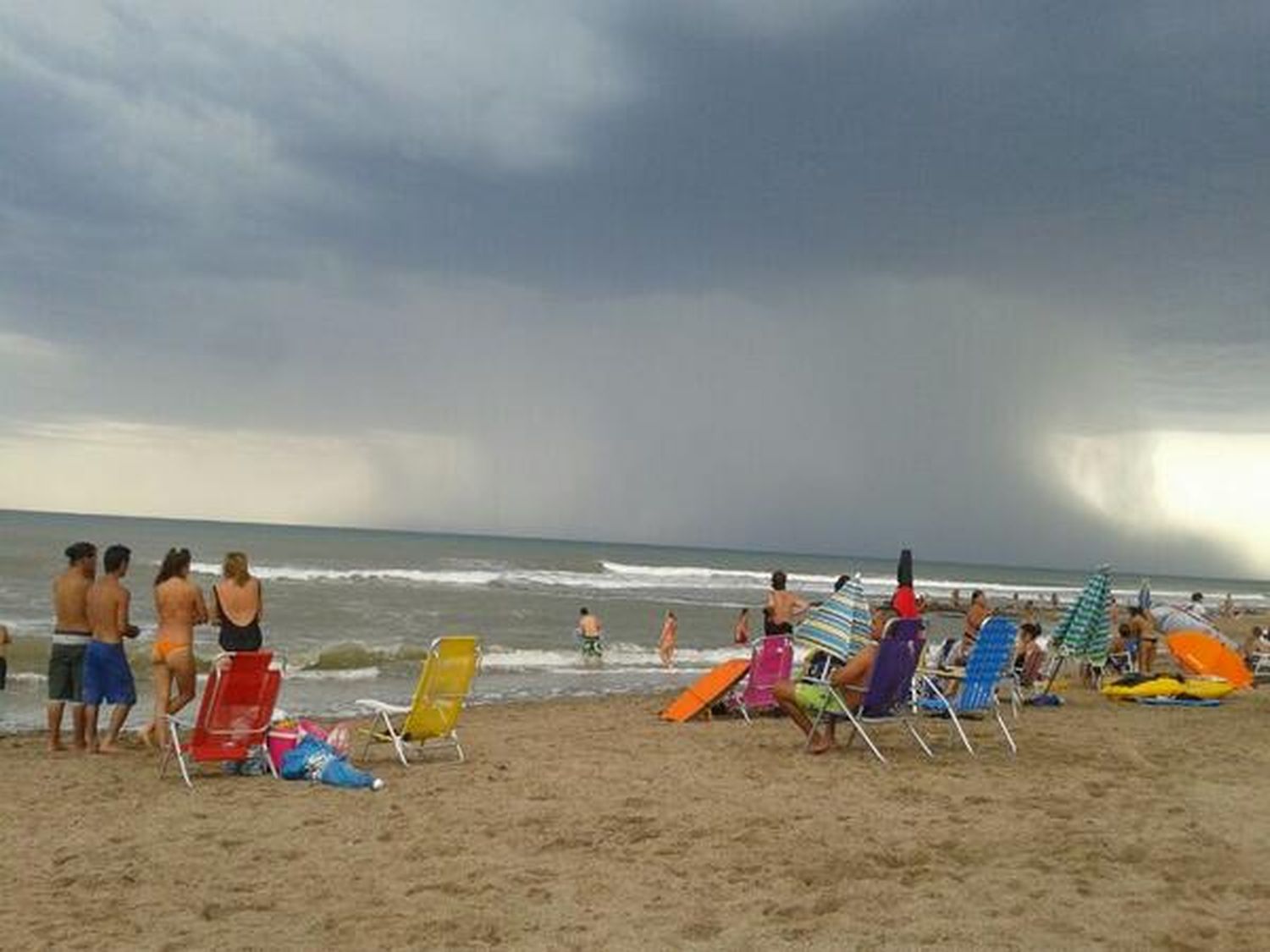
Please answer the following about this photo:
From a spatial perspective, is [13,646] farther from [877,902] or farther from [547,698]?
[877,902]

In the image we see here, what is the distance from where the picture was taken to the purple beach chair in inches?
307

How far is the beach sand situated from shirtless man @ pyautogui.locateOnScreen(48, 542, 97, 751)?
56 centimetres

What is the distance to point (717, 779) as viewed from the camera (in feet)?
24.2

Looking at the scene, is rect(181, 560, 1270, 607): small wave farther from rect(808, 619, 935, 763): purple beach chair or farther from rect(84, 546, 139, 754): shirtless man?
rect(84, 546, 139, 754): shirtless man

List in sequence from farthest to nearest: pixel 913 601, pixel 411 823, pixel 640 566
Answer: pixel 640 566, pixel 913 601, pixel 411 823

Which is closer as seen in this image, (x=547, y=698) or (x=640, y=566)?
(x=547, y=698)

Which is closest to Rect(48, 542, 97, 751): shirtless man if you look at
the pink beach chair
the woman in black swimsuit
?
the woman in black swimsuit

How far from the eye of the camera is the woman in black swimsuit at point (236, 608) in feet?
27.1

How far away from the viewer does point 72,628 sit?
26.9 feet

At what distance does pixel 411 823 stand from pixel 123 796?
2.04m

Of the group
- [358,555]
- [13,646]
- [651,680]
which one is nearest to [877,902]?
[651,680]

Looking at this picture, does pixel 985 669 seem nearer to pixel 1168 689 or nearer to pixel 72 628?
pixel 1168 689

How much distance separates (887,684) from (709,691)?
2964 millimetres

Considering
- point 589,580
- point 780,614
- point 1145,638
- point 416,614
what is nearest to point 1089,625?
point 1145,638
